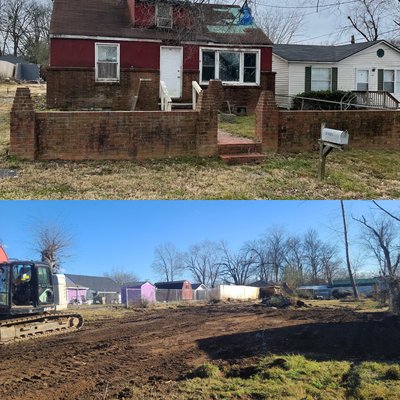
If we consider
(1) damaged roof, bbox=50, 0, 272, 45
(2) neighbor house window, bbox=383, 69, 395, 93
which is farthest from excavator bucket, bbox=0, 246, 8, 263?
(2) neighbor house window, bbox=383, 69, 395, 93

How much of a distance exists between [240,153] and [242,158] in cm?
28

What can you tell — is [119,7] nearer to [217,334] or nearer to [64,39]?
[64,39]

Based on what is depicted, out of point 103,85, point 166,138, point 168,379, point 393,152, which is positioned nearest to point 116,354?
point 168,379

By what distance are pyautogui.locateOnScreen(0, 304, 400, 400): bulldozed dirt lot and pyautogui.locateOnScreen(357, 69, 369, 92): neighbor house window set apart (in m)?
23.6

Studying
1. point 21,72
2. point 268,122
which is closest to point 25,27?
point 21,72

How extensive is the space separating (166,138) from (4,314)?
6.88m

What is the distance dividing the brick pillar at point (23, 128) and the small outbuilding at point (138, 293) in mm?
6943

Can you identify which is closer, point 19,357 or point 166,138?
point 19,357

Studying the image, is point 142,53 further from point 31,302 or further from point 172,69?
point 31,302

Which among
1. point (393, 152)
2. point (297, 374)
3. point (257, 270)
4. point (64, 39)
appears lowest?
point (297, 374)

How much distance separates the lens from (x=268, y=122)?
11133 mm

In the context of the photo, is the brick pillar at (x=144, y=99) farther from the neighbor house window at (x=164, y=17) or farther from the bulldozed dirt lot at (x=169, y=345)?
the bulldozed dirt lot at (x=169, y=345)

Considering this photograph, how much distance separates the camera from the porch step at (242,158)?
10.7 m

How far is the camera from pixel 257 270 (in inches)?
128
